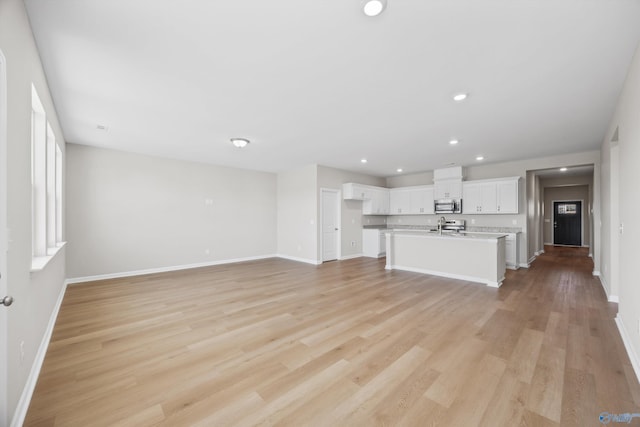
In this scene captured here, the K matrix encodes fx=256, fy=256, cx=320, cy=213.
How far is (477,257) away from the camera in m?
4.77

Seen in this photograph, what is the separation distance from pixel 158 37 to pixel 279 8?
102 cm

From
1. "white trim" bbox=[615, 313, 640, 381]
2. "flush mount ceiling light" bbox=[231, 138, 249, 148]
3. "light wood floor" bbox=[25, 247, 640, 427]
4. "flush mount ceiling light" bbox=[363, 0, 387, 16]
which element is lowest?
"light wood floor" bbox=[25, 247, 640, 427]

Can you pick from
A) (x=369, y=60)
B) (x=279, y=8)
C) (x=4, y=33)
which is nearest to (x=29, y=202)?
(x=4, y=33)

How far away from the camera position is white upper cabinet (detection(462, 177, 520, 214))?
611cm

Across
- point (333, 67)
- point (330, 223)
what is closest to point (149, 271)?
point (330, 223)

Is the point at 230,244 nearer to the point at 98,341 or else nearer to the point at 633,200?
the point at 98,341

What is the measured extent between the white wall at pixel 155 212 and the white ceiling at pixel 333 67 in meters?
1.07

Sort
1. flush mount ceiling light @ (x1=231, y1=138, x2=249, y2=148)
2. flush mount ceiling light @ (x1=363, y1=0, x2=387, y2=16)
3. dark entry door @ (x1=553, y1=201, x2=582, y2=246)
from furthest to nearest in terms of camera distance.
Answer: dark entry door @ (x1=553, y1=201, x2=582, y2=246) → flush mount ceiling light @ (x1=231, y1=138, x2=249, y2=148) → flush mount ceiling light @ (x1=363, y1=0, x2=387, y2=16)

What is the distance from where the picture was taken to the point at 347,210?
7.57m

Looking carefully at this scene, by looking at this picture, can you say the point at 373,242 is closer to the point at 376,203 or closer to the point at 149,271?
the point at 376,203

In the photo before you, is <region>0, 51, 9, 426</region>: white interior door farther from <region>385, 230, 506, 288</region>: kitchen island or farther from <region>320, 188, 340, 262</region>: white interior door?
<region>320, 188, 340, 262</region>: white interior door

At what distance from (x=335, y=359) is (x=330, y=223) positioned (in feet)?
16.6

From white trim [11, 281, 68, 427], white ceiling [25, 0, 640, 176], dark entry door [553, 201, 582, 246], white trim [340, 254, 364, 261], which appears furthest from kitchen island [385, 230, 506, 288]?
dark entry door [553, 201, 582, 246]

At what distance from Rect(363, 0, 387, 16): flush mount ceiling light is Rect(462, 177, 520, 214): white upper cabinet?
20.0ft
